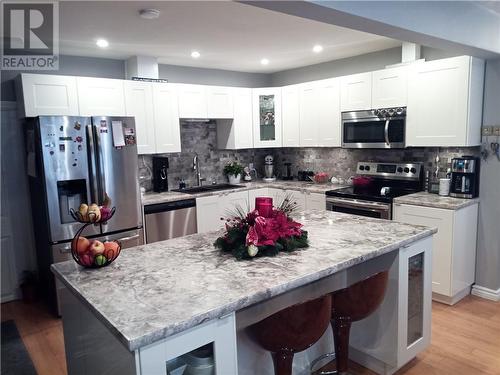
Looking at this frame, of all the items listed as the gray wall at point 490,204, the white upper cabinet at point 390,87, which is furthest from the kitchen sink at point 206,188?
the gray wall at point 490,204

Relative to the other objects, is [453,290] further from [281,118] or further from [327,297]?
[281,118]

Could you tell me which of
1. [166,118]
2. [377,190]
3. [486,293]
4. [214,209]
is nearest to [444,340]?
[486,293]

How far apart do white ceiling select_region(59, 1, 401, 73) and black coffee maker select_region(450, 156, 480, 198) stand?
1451 mm

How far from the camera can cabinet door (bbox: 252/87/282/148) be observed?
5.19m

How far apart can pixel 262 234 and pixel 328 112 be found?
3.01 meters

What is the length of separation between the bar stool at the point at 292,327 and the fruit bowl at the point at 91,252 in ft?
2.61

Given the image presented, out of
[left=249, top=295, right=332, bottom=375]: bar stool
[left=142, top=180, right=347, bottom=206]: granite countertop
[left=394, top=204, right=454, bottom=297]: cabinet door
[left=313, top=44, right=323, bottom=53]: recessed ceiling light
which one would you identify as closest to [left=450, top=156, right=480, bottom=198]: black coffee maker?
[left=394, top=204, right=454, bottom=297]: cabinet door

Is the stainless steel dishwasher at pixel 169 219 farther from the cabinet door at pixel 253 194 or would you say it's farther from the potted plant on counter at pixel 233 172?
the potted plant on counter at pixel 233 172

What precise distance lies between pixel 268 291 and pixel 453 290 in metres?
2.64

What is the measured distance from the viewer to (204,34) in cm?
342

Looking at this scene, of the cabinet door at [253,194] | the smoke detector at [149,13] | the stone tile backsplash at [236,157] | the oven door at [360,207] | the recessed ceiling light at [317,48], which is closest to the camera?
the smoke detector at [149,13]

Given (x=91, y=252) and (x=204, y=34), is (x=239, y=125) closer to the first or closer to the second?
(x=204, y=34)

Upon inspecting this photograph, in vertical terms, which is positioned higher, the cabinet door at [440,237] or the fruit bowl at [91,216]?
the fruit bowl at [91,216]

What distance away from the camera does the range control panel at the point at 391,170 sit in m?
4.10
